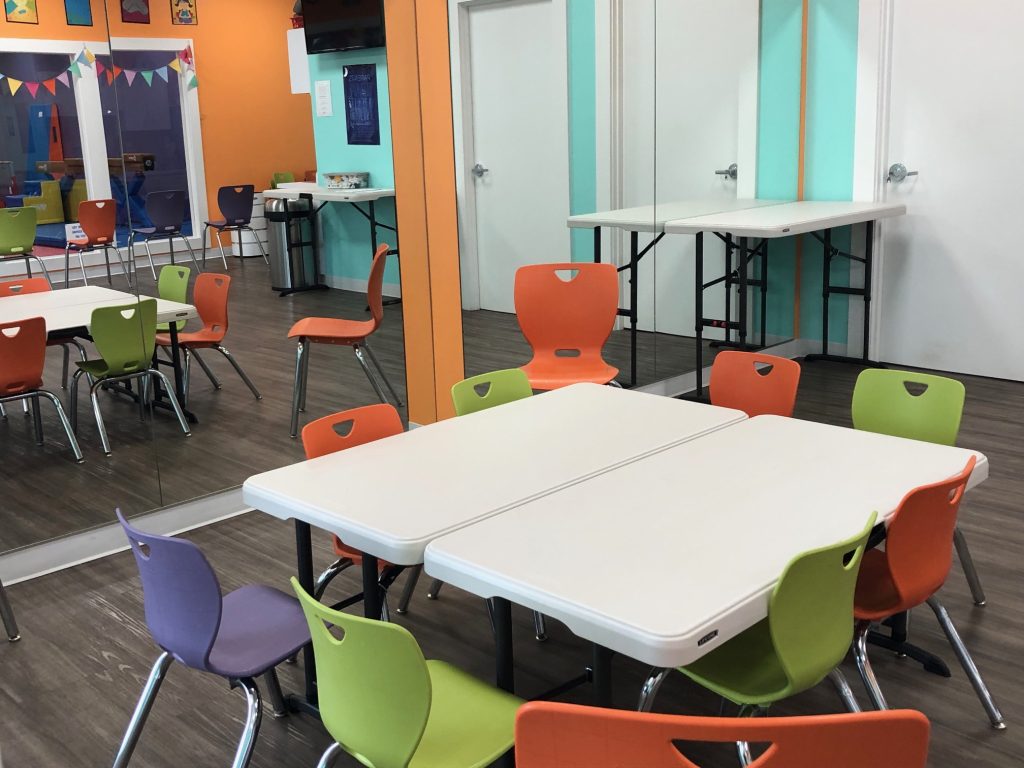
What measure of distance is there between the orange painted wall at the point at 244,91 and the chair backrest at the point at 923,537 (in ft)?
9.33

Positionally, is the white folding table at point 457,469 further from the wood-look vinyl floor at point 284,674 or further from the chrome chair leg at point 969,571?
the chrome chair leg at point 969,571

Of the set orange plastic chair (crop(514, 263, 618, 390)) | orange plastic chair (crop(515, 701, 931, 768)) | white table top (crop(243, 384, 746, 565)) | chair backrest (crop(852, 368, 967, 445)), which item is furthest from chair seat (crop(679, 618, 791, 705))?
orange plastic chair (crop(514, 263, 618, 390))

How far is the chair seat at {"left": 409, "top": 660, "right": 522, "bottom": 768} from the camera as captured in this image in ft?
6.36

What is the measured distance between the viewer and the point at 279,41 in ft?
13.7

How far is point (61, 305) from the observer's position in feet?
12.5

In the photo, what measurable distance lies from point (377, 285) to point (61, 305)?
1442 mm

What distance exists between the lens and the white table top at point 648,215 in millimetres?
5375

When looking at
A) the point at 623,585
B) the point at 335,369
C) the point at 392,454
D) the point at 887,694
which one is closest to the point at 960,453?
the point at 887,694

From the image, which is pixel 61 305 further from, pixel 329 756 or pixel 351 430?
pixel 329 756

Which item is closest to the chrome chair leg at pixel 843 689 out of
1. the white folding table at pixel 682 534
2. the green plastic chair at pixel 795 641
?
the green plastic chair at pixel 795 641

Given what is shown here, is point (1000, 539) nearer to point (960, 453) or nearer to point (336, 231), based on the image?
point (960, 453)

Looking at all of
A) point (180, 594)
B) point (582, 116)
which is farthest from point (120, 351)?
point (582, 116)

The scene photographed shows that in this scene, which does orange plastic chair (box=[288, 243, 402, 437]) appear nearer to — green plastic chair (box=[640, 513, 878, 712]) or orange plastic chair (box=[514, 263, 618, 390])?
orange plastic chair (box=[514, 263, 618, 390])

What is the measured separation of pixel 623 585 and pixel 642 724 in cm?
61
